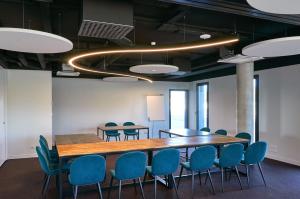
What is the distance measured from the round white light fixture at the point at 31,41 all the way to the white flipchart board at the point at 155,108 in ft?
20.7

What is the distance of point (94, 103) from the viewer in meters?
8.64

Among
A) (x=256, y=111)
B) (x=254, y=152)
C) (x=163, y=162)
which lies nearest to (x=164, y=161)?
(x=163, y=162)

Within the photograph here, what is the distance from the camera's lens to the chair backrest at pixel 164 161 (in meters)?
3.56

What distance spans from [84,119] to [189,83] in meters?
4.72

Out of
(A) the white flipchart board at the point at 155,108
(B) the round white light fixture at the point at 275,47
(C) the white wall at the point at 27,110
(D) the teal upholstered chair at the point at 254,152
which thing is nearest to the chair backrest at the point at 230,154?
(D) the teal upholstered chair at the point at 254,152

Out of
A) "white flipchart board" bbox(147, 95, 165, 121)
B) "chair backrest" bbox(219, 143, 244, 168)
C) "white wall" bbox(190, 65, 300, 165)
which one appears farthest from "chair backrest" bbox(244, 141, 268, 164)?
"white flipchart board" bbox(147, 95, 165, 121)

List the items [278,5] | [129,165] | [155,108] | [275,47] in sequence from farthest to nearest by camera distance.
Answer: [155,108] → [129,165] → [275,47] → [278,5]

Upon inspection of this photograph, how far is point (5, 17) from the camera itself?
3.74m

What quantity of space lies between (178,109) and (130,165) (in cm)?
701

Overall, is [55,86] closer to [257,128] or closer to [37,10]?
[37,10]

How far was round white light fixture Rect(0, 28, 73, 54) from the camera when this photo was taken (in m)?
2.33

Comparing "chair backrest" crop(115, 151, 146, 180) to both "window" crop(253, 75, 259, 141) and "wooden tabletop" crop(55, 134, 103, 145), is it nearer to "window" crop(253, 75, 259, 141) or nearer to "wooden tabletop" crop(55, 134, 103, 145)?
"wooden tabletop" crop(55, 134, 103, 145)

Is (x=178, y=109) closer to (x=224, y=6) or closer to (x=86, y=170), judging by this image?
(x=86, y=170)

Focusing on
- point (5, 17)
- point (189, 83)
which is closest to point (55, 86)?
point (5, 17)
